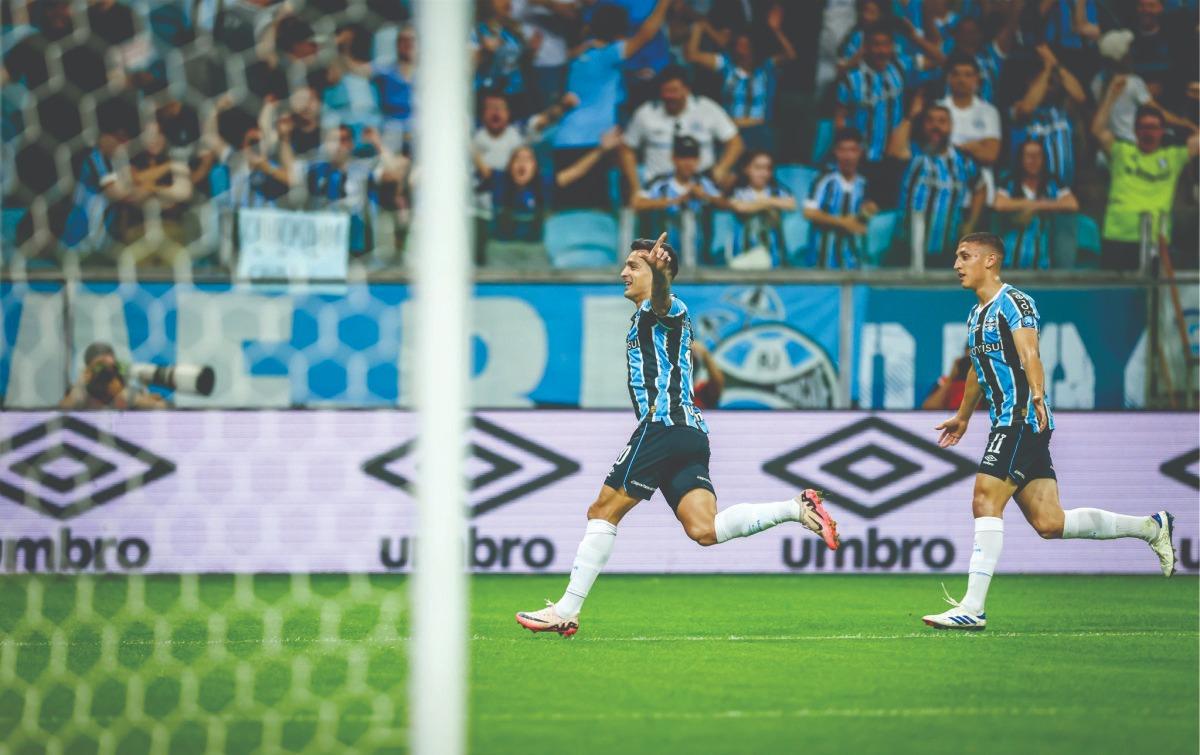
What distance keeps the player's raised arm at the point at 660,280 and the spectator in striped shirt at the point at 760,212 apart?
14.4 ft

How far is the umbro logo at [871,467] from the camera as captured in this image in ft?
33.2

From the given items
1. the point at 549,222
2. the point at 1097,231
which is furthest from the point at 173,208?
the point at 1097,231

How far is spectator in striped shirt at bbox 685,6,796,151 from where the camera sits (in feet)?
39.8

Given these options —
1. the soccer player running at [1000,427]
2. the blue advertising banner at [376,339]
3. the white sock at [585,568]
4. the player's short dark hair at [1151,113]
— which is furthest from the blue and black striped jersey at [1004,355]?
the player's short dark hair at [1151,113]

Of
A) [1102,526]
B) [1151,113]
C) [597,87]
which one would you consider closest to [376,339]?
[597,87]

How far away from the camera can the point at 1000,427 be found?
7047 millimetres

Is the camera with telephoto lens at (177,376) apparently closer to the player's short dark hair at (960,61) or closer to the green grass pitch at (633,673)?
the green grass pitch at (633,673)

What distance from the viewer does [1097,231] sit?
1116 cm

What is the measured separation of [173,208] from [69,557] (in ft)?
7.62

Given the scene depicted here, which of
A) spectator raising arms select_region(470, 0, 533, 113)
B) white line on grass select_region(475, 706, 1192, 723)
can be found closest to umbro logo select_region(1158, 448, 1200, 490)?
spectator raising arms select_region(470, 0, 533, 113)

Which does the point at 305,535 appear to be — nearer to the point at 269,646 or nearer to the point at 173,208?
the point at 173,208

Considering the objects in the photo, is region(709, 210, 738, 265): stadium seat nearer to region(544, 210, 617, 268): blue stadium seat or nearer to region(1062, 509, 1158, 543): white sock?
region(544, 210, 617, 268): blue stadium seat

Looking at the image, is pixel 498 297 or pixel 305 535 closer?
pixel 305 535

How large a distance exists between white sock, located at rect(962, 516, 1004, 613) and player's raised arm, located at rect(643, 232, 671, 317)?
5.82 ft
